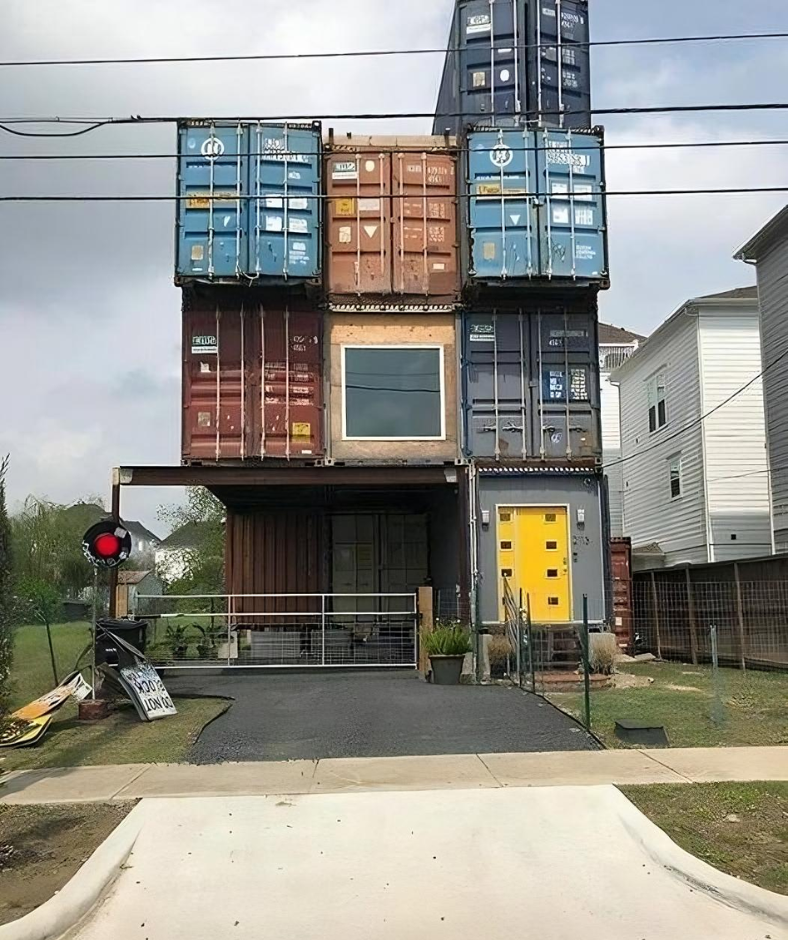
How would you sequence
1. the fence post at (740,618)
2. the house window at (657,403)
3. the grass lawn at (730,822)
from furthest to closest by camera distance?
the house window at (657,403)
the fence post at (740,618)
the grass lawn at (730,822)

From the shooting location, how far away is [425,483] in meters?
15.8

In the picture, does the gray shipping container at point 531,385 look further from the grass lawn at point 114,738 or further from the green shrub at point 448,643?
the grass lawn at point 114,738

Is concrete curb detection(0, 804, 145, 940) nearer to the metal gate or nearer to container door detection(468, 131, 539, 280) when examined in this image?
the metal gate

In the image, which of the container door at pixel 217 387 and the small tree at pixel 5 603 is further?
the container door at pixel 217 387

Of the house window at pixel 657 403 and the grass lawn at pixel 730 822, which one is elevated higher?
the house window at pixel 657 403

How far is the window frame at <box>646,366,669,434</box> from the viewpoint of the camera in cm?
2716

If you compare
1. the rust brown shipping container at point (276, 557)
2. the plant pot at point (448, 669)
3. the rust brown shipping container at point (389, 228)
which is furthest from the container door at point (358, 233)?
Result: the plant pot at point (448, 669)

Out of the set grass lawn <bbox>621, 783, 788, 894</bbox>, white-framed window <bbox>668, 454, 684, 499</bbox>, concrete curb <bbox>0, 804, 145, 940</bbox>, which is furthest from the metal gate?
white-framed window <bbox>668, 454, 684, 499</bbox>

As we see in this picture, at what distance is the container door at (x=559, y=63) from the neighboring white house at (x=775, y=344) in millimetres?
5787

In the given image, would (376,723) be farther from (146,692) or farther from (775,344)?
(775,344)

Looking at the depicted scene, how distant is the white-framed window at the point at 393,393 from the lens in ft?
53.6

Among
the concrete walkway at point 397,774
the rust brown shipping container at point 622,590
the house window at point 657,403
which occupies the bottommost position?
the concrete walkway at point 397,774

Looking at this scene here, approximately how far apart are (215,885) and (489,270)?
12042 mm

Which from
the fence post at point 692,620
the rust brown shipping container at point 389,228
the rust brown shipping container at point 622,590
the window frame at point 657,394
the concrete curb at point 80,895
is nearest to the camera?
the concrete curb at point 80,895
